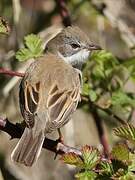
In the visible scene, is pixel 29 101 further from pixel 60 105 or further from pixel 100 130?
pixel 100 130

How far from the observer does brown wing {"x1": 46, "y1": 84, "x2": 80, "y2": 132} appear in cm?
470


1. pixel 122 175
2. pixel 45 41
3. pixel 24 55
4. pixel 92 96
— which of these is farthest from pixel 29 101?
pixel 45 41

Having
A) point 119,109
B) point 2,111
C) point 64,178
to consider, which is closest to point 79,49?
point 119,109

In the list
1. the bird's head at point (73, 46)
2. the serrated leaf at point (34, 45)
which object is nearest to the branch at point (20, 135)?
the serrated leaf at point (34, 45)

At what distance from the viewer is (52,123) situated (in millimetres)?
4668

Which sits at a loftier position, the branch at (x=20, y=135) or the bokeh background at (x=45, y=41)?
the branch at (x=20, y=135)

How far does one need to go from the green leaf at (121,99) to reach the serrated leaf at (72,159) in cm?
181

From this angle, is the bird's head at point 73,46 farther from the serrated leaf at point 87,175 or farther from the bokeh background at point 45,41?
the serrated leaf at point 87,175

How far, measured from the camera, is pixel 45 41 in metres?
6.73

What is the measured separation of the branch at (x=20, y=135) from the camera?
4227 millimetres

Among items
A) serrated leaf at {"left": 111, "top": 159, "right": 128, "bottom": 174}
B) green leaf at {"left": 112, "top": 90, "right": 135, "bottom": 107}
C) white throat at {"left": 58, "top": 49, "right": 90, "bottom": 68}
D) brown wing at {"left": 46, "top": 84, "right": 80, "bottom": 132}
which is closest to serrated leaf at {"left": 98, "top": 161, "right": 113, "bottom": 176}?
serrated leaf at {"left": 111, "top": 159, "right": 128, "bottom": 174}

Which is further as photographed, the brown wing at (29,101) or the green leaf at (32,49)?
the green leaf at (32,49)

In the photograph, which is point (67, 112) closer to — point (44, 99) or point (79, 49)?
point (44, 99)

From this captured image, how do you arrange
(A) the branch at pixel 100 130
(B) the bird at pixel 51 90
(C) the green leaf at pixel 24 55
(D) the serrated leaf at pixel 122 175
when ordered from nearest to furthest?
(D) the serrated leaf at pixel 122 175
(B) the bird at pixel 51 90
(C) the green leaf at pixel 24 55
(A) the branch at pixel 100 130
